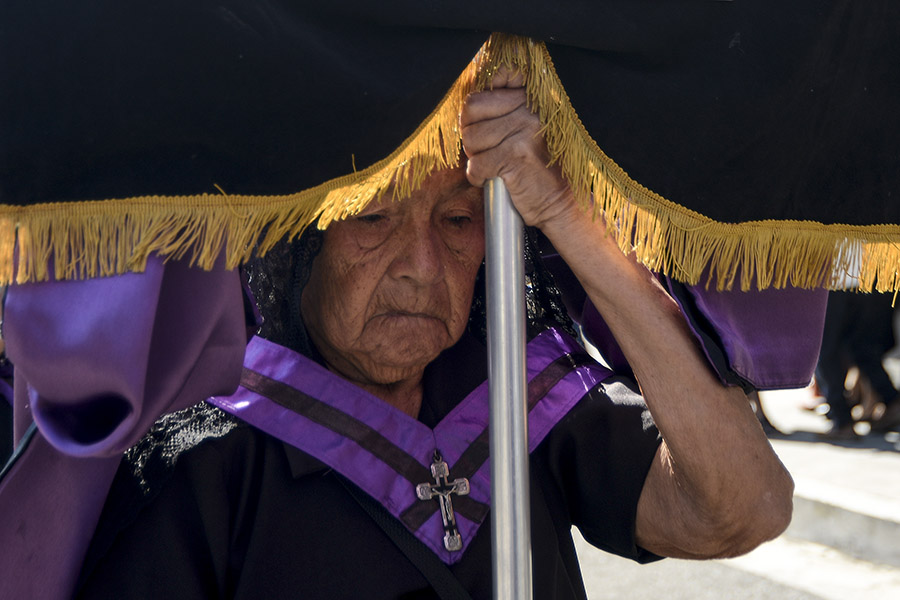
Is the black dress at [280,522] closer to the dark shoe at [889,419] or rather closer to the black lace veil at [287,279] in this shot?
the black lace veil at [287,279]

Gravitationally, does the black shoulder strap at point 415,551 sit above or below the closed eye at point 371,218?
below

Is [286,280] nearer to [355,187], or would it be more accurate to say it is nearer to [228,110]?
[355,187]

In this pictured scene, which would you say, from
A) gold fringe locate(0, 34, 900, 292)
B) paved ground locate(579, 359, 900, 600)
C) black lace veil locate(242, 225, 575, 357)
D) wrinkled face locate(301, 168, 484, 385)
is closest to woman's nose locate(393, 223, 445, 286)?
wrinkled face locate(301, 168, 484, 385)

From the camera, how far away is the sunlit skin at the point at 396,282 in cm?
171

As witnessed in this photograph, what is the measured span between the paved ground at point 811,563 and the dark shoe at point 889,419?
921 millimetres

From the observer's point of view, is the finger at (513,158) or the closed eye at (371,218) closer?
the finger at (513,158)

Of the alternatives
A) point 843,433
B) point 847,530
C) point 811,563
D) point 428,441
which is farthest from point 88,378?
point 843,433

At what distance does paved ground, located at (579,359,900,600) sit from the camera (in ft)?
12.7

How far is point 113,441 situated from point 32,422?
0.69ft

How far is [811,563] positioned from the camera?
4.14 metres

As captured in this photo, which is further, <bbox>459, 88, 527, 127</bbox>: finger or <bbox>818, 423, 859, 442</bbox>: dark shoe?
<bbox>818, 423, 859, 442</bbox>: dark shoe

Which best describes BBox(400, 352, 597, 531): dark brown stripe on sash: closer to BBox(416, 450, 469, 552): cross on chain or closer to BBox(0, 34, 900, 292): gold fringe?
BBox(416, 450, 469, 552): cross on chain

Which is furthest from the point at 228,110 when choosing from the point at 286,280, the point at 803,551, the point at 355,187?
the point at 803,551

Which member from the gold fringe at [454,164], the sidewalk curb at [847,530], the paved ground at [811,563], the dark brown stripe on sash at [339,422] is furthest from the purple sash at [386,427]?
the sidewalk curb at [847,530]
